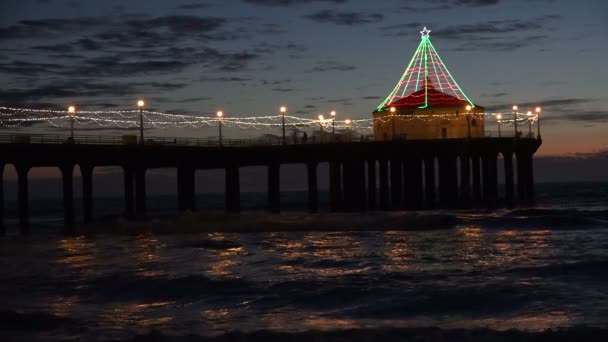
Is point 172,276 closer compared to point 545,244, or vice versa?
point 172,276

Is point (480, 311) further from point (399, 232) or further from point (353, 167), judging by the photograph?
point (353, 167)

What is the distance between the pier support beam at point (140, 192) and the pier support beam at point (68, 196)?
4.35 m

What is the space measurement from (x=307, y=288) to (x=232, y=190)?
34459mm

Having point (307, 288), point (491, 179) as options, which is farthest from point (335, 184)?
point (307, 288)

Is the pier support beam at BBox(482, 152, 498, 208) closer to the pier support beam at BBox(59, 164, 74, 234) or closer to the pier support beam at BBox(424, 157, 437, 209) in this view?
the pier support beam at BBox(424, 157, 437, 209)

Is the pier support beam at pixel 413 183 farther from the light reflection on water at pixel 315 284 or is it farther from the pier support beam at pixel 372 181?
the light reflection on water at pixel 315 284

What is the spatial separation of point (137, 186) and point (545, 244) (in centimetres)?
2580

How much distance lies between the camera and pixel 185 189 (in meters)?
50.1

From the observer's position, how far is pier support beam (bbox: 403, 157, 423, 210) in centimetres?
5038

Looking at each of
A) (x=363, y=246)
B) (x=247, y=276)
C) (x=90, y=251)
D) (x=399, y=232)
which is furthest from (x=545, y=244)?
(x=90, y=251)

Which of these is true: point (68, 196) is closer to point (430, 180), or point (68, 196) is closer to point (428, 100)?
point (430, 180)

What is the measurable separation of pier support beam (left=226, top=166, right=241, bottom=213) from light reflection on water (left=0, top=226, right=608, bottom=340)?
21335 millimetres

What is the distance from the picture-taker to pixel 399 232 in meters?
34.9

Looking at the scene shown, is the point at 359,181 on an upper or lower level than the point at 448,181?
upper
